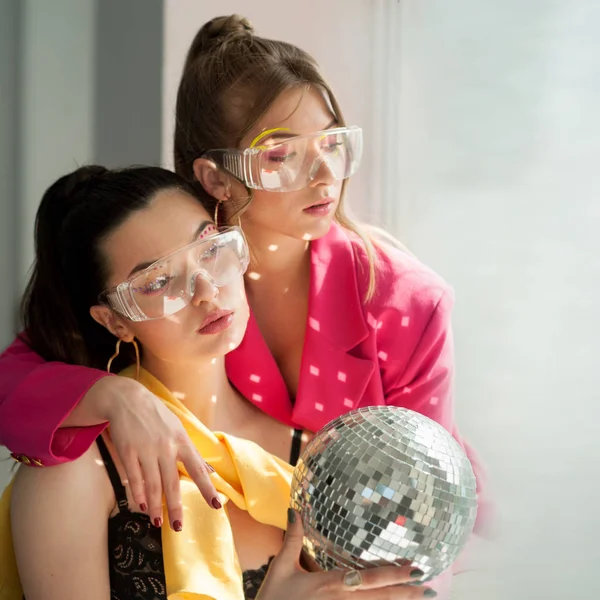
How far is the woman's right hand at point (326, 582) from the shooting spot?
0.96 metres

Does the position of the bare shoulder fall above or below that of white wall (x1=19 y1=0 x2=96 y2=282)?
below

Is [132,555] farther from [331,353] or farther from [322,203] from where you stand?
[322,203]

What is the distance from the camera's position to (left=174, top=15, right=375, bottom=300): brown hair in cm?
146

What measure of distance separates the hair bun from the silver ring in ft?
3.08

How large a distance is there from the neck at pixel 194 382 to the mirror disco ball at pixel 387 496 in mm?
451

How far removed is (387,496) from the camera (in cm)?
94

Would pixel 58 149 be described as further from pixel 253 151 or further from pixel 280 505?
pixel 280 505

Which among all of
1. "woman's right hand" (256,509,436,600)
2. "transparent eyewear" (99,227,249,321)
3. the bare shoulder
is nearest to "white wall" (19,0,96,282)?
"transparent eyewear" (99,227,249,321)

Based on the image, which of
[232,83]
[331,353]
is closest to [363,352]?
[331,353]

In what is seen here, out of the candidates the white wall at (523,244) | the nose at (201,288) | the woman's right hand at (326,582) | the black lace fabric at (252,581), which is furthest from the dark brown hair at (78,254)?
the white wall at (523,244)

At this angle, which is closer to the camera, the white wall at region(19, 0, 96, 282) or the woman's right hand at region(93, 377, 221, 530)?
the woman's right hand at region(93, 377, 221, 530)

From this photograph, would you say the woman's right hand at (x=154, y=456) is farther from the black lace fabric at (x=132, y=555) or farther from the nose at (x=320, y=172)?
the nose at (x=320, y=172)

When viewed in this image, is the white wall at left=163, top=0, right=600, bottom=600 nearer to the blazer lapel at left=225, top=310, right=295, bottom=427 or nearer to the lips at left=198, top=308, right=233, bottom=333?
the blazer lapel at left=225, top=310, right=295, bottom=427

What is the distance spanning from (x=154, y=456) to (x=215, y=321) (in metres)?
0.23
